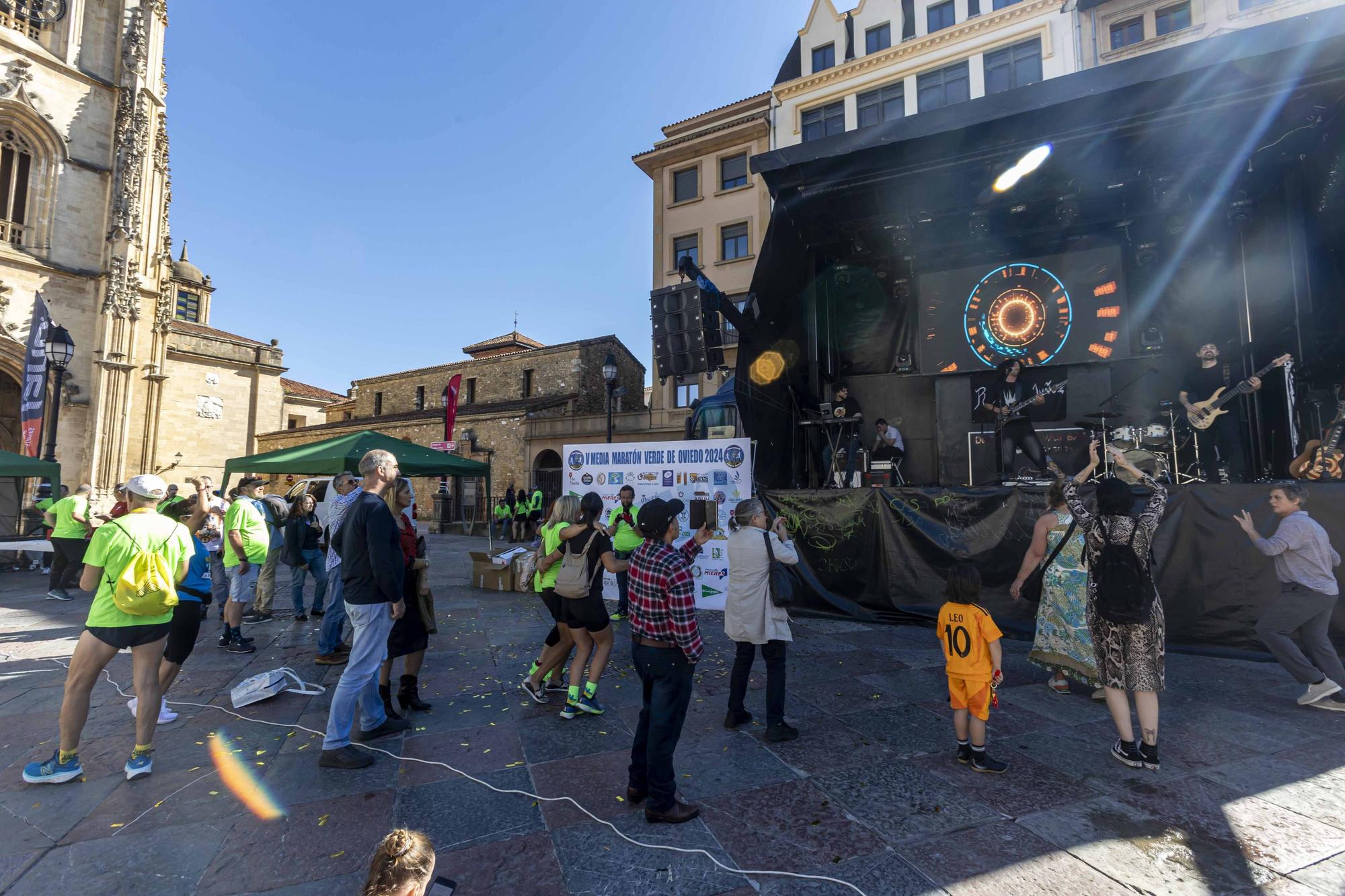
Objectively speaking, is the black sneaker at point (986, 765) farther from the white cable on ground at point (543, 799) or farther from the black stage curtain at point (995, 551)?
the black stage curtain at point (995, 551)

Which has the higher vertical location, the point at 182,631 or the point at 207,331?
the point at 207,331

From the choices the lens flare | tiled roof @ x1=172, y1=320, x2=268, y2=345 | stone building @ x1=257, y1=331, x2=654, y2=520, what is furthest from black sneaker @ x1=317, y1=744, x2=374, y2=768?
tiled roof @ x1=172, y1=320, x2=268, y2=345

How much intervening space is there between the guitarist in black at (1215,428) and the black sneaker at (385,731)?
11.2 meters

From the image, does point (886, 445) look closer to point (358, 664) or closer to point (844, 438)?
point (844, 438)

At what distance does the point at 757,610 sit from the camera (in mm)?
4105

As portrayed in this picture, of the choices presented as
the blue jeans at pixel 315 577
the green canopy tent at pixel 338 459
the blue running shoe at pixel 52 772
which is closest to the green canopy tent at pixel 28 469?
the green canopy tent at pixel 338 459

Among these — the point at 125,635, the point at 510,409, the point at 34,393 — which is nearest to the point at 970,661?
the point at 125,635

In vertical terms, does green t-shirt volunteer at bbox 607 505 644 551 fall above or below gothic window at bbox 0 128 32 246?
below

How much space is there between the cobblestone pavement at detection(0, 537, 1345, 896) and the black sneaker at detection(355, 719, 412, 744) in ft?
0.43

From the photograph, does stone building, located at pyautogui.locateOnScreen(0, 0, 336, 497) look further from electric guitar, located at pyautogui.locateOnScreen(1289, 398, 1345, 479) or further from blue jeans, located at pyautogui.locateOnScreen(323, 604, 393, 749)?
electric guitar, located at pyautogui.locateOnScreen(1289, 398, 1345, 479)

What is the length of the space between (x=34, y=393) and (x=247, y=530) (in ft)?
50.4

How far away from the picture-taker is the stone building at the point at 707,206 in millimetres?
22594

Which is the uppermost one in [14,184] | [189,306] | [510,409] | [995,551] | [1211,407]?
[189,306]

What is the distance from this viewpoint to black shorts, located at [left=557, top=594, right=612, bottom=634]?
14.5ft
